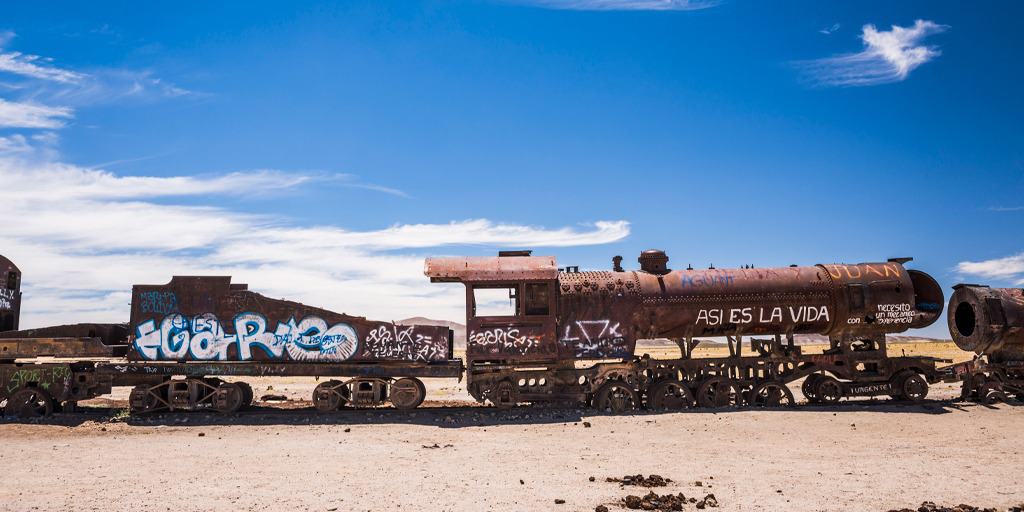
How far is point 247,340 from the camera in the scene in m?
16.6

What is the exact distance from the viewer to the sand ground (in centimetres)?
828

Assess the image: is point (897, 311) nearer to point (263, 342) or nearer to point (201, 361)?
point (263, 342)

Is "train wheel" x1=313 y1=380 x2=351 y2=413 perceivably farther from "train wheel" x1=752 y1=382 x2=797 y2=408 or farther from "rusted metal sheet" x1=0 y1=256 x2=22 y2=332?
"train wheel" x1=752 y1=382 x2=797 y2=408

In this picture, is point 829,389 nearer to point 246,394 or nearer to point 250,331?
point 250,331

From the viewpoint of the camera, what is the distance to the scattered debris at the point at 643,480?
893 cm

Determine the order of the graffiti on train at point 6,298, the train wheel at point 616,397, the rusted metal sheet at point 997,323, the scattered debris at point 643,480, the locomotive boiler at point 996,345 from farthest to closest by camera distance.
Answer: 1. the graffiti on train at point 6,298
2. the rusted metal sheet at point 997,323
3. the locomotive boiler at point 996,345
4. the train wheel at point 616,397
5. the scattered debris at point 643,480

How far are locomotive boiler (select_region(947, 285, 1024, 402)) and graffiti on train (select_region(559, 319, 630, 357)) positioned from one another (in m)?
9.63

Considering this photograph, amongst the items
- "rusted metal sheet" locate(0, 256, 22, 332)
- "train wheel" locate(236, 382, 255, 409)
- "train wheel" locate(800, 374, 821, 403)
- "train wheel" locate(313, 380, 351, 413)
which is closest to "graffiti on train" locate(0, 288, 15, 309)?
"rusted metal sheet" locate(0, 256, 22, 332)

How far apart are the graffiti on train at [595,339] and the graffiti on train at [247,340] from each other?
5.69 m

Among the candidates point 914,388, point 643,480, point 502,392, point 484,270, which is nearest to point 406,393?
point 502,392

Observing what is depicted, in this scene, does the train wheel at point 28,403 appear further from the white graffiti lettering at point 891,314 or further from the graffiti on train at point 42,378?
the white graffiti lettering at point 891,314

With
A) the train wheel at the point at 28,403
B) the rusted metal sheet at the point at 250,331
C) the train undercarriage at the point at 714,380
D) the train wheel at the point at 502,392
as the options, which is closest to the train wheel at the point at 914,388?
the train undercarriage at the point at 714,380

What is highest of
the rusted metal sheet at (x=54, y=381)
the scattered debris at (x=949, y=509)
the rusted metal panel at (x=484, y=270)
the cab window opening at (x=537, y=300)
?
the rusted metal panel at (x=484, y=270)

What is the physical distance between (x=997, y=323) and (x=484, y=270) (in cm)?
1441
